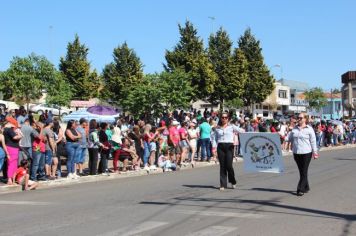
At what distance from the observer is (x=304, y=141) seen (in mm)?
11727

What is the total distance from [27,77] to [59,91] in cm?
361

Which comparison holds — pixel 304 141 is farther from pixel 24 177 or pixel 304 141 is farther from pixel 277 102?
pixel 277 102

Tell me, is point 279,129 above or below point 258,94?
below

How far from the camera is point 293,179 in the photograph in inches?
583

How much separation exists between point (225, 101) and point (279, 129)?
95.8ft

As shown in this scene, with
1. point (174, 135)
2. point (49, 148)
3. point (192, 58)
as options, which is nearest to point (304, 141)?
point (49, 148)

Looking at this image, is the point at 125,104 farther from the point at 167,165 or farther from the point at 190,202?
the point at 190,202

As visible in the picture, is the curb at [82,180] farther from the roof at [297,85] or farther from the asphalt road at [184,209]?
the roof at [297,85]

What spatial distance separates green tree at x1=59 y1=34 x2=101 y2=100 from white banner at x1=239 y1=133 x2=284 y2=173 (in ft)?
136

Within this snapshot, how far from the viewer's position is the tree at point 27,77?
172 ft

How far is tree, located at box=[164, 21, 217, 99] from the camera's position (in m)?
49.4

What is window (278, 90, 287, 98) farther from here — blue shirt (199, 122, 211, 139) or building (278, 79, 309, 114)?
blue shirt (199, 122, 211, 139)

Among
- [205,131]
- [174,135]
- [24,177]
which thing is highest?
[205,131]

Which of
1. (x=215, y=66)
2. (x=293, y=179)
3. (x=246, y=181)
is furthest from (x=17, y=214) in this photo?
(x=215, y=66)
